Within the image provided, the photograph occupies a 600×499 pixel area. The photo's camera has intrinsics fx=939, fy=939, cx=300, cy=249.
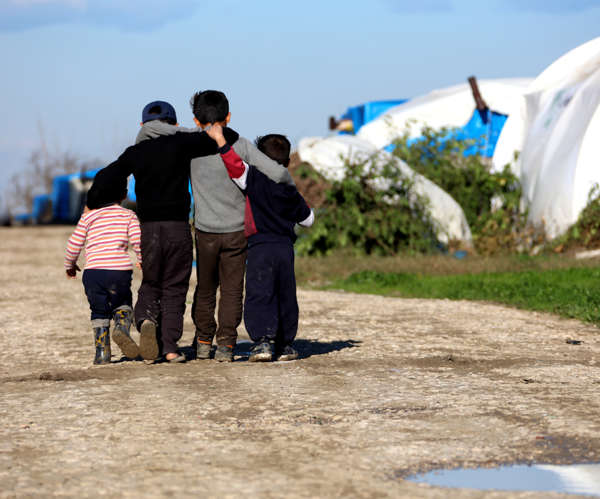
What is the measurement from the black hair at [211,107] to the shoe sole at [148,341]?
4.58 feet

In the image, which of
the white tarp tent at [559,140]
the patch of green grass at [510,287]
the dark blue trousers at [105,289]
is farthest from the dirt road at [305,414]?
the white tarp tent at [559,140]

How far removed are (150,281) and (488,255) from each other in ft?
31.2

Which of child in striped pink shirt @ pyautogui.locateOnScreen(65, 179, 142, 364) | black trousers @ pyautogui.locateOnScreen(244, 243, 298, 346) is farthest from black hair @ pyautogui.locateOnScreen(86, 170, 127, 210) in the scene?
black trousers @ pyautogui.locateOnScreen(244, 243, 298, 346)

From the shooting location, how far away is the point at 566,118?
51.0 feet

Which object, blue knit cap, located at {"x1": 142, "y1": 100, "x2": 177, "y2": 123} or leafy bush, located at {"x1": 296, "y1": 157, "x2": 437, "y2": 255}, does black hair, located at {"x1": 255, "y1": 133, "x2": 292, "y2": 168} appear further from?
leafy bush, located at {"x1": 296, "y1": 157, "x2": 437, "y2": 255}

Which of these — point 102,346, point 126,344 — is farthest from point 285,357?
point 102,346

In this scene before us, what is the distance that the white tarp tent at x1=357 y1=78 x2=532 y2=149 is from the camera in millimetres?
21281

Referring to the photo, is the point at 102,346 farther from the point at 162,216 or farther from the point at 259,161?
the point at 259,161

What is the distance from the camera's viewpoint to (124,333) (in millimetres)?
6129

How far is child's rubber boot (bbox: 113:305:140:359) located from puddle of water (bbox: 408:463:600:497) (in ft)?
9.60

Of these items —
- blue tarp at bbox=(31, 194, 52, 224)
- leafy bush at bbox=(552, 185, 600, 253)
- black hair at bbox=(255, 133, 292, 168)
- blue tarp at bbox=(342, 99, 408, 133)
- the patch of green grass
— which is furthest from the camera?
blue tarp at bbox=(31, 194, 52, 224)

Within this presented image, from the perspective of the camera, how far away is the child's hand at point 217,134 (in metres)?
6.09

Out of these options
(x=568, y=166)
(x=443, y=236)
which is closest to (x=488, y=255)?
(x=443, y=236)

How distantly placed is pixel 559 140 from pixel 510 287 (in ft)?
18.1
